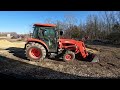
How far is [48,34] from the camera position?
39.1 ft

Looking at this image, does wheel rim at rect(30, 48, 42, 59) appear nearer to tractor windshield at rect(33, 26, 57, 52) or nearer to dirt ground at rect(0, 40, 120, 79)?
tractor windshield at rect(33, 26, 57, 52)

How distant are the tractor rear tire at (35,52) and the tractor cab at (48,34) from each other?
0.51 m

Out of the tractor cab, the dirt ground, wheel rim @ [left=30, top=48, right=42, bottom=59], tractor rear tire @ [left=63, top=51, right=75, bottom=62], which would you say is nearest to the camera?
the dirt ground

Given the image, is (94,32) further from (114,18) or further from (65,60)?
(65,60)

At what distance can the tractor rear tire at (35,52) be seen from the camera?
37.2 ft

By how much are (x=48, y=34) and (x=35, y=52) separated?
3.81 ft

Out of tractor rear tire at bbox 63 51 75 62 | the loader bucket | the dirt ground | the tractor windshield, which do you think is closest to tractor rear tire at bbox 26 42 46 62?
the tractor windshield

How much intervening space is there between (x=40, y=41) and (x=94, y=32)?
29.9 meters

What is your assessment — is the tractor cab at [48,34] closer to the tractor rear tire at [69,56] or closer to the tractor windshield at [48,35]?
the tractor windshield at [48,35]

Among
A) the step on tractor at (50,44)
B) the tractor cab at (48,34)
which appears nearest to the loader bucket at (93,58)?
the step on tractor at (50,44)

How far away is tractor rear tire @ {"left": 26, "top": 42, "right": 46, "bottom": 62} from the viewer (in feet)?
37.2

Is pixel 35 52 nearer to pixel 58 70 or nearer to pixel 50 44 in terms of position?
pixel 50 44

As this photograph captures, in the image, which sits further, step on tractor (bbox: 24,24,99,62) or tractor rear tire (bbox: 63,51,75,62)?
step on tractor (bbox: 24,24,99,62)

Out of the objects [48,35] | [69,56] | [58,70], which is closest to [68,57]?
[69,56]
